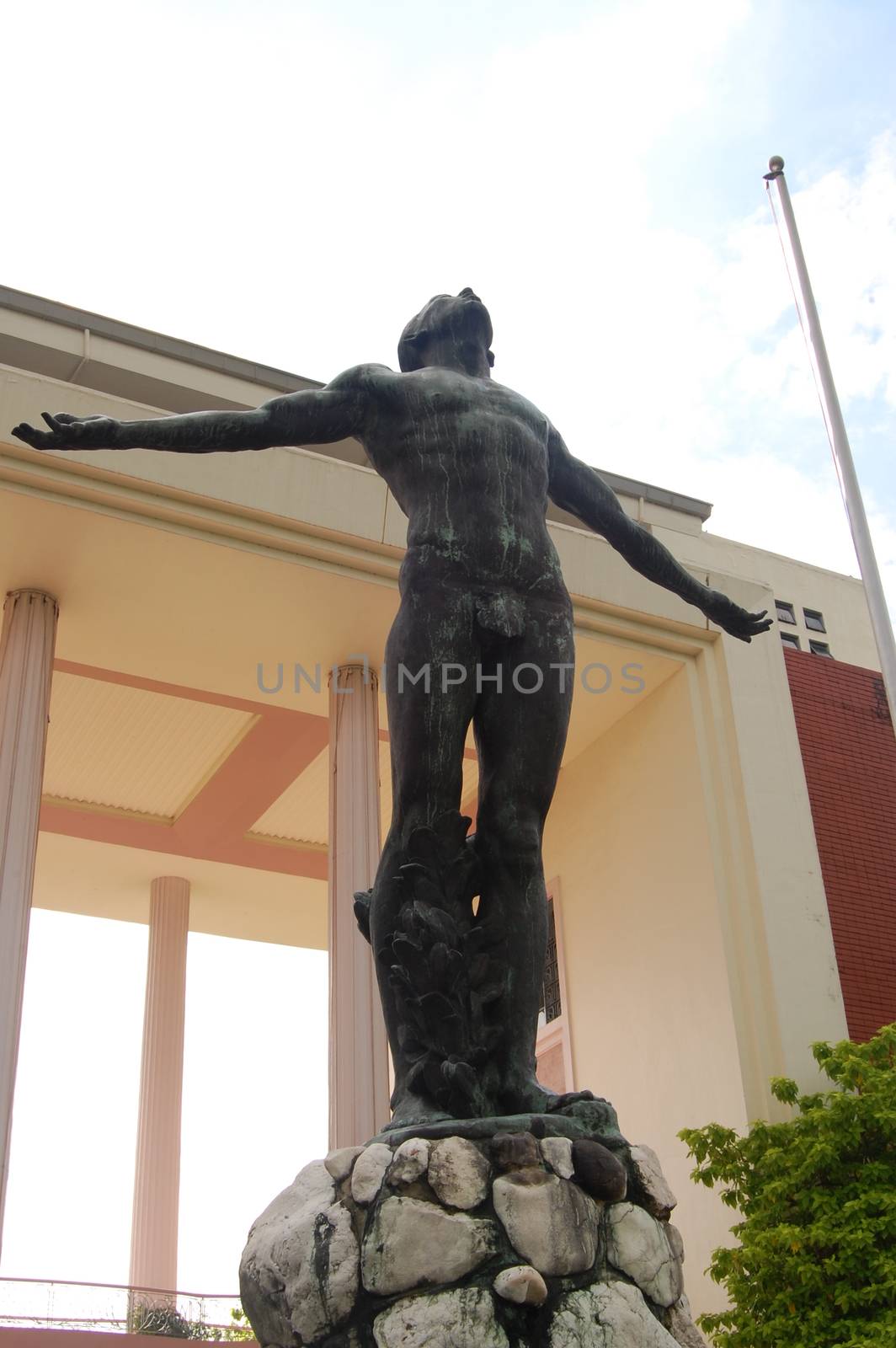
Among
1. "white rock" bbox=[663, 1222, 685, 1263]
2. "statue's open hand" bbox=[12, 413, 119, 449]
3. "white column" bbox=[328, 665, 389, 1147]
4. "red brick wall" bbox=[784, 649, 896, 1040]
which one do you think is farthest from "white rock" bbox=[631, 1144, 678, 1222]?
"red brick wall" bbox=[784, 649, 896, 1040]

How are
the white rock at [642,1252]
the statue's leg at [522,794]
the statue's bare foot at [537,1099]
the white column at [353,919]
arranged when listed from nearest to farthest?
the white rock at [642,1252]
the statue's bare foot at [537,1099]
the statue's leg at [522,794]
the white column at [353,919]

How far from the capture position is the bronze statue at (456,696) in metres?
3.44

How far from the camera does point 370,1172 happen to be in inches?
118

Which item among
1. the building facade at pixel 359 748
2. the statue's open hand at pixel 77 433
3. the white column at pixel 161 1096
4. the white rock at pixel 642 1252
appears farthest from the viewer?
the white column at pixel 161 1096

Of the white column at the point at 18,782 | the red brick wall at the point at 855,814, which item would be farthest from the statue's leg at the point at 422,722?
the red brick wall at the point at 855,814

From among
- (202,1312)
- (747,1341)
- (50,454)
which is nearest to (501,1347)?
(747,1341)

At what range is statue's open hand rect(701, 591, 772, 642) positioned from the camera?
4.48 meters

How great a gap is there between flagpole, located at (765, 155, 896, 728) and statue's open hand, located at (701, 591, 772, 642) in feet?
25.0

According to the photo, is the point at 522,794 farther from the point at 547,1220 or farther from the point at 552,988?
the point at 552,988

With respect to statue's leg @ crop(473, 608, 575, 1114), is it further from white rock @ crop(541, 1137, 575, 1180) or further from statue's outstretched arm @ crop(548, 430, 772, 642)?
statue's outstretched arm @ crop(548, 430, 772, 642)

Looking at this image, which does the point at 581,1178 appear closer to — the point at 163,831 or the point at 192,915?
the point at 163,831

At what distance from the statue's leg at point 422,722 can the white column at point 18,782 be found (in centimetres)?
863

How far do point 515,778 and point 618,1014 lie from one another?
504 inches

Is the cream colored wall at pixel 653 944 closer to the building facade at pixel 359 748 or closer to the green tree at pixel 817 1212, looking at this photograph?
the building facade at pixel 359 748
